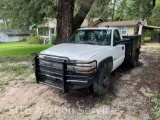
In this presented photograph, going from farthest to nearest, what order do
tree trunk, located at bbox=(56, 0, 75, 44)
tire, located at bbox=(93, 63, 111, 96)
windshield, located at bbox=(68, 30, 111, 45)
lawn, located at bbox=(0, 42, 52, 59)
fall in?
1. lawn, located at bbox=(0, 42, 52, 59)
2. tree trunk, located at bbox=(56, 0, 75, 44)
3. windshield, located at bbox=(68, 30, 111, 45)
4. tire, located at bbox=(93, 63, 111, 96)

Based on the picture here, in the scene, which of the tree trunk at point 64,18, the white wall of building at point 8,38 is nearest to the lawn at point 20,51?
the tree trunk at point 64,18

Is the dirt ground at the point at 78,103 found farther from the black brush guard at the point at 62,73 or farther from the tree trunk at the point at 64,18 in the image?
the tree trunk at the point at 64,18

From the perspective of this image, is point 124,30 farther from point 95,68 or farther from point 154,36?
point 95,68

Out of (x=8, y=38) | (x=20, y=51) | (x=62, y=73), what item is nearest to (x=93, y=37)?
(x=62, y=73)

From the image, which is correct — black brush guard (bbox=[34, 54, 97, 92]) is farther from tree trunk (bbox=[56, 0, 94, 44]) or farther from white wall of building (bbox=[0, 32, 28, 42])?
white wall of building (bbox=[0, 32, 28, 42])

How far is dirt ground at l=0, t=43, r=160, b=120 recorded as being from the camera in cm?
317

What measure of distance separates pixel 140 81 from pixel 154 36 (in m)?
27.4

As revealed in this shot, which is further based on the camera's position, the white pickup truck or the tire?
the tire

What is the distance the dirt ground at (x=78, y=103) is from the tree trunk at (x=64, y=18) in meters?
3.75

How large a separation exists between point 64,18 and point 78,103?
529cm

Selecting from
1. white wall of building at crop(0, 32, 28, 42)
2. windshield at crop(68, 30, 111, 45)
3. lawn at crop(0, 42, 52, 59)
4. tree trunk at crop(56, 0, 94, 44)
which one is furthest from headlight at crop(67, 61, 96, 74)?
white wall of building at crop(0, 32, 28, 42)

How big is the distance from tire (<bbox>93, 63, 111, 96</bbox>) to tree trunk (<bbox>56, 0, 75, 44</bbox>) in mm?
4342

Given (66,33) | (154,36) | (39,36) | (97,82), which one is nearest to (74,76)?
(97,82)

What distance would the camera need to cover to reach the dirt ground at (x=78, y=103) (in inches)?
125
